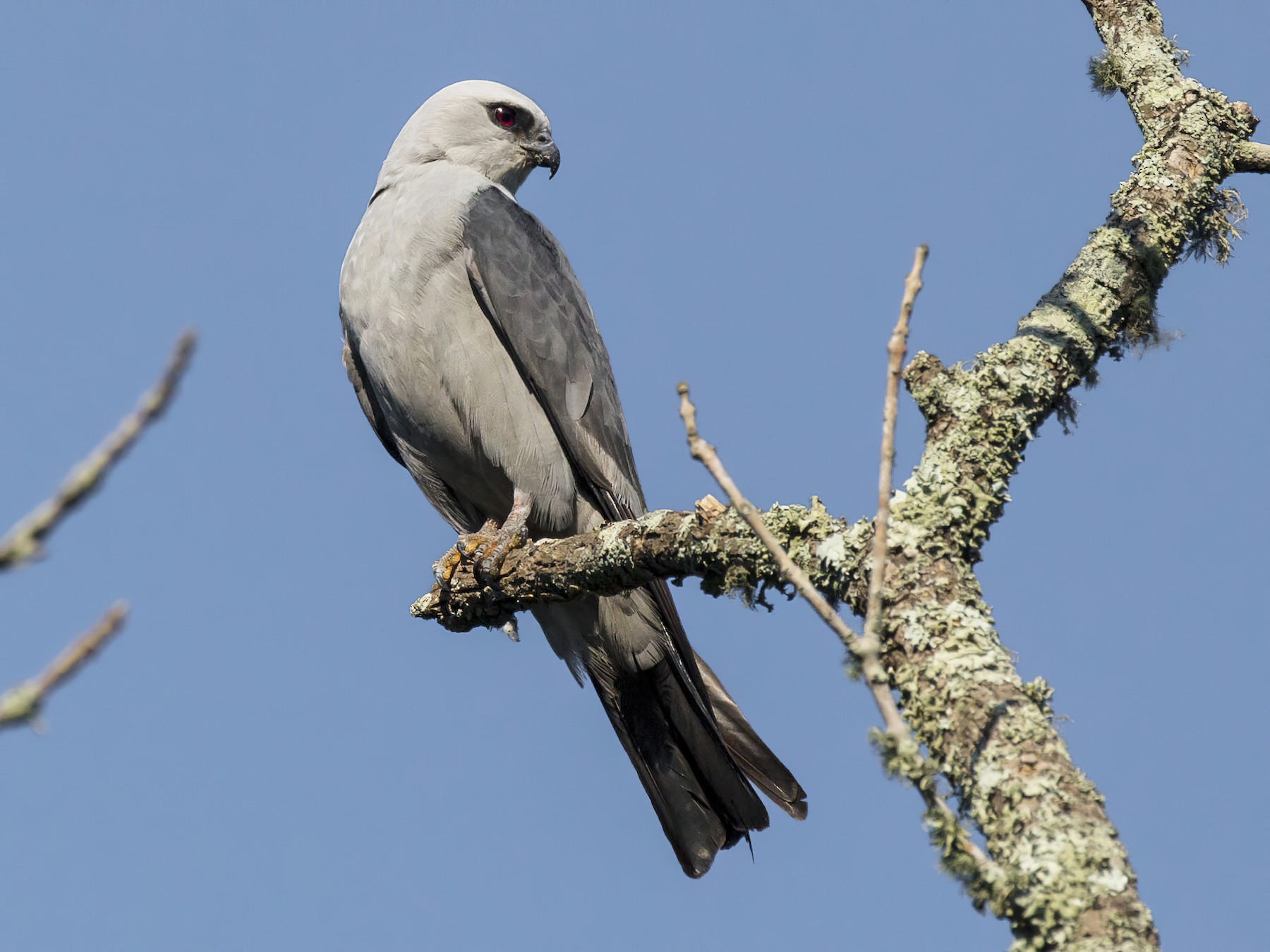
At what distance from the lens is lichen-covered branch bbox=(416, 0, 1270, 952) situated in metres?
2.29

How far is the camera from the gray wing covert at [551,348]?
521cm

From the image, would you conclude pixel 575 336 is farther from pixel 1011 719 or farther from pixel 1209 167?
pixel 1011 719

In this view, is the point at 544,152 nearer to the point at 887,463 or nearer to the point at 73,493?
the point at 887,463

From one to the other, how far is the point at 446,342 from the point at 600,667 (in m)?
1.63

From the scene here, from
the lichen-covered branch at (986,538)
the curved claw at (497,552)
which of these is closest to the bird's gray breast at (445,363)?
the curved claw at (497,552)

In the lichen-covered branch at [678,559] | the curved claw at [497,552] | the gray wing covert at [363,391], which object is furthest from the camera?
Result: the gray wing covert at [363,391]

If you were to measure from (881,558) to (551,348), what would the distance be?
327 cm

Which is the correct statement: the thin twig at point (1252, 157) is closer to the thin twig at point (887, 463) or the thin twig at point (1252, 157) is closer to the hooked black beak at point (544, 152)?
the thin twig at point (887, 463)

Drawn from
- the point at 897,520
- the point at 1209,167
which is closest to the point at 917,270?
the point at 897,520

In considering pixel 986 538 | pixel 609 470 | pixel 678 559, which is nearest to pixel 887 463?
pixel 986 538

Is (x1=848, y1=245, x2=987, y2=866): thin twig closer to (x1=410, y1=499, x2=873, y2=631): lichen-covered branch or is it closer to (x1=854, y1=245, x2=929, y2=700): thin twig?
(x1=854, y1=245, x2=929, y2=700): thin twig

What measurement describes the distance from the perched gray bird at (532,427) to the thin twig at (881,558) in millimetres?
2544

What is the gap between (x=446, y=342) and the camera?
16.8ft

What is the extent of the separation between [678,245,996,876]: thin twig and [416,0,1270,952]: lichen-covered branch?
12cm
